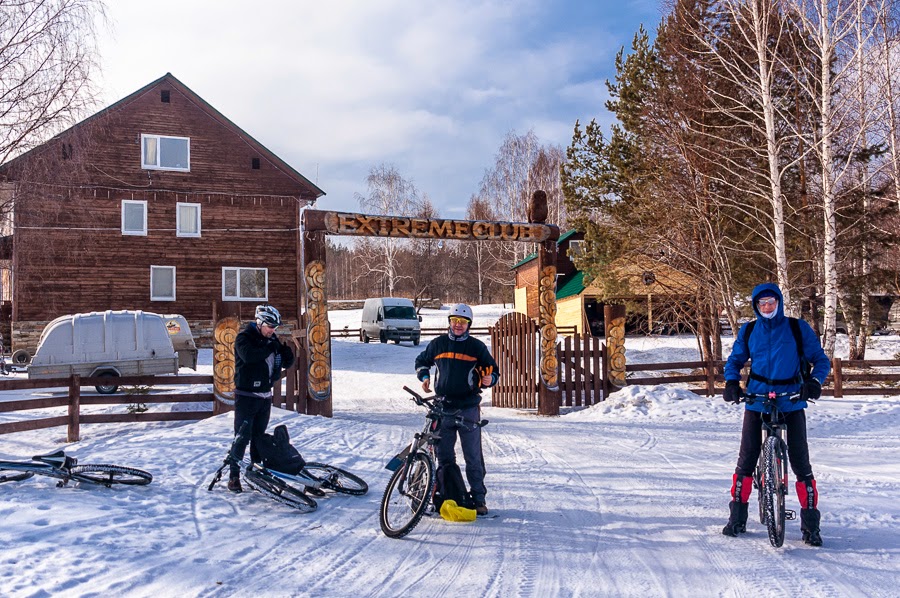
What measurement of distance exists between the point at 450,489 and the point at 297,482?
158 centimetres

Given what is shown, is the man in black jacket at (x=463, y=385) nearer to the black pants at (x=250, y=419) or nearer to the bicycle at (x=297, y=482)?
the bicycle at (x=297, y=482)

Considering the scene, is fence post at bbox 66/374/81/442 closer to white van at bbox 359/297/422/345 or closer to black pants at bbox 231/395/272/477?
black pants at bbox 231/395/272/477

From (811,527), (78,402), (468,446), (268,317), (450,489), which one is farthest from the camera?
(78,402)

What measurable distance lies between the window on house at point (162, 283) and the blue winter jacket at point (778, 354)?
89.4 ft

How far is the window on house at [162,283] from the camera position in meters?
28.8

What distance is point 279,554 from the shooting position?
5020 millimetres

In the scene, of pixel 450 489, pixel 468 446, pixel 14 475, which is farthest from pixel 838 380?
pixel 14 475

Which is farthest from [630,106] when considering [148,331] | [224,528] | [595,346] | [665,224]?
[224,528]

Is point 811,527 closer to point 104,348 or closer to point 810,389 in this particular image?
point 810,389

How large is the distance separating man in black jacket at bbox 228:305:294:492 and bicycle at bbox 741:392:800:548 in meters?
4.26

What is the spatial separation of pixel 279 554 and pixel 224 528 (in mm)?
852

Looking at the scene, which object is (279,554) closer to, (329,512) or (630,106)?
(329,512)

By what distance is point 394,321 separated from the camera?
1351 inches

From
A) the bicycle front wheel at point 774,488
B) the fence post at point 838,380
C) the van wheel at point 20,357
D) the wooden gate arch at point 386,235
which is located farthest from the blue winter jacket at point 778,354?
the van wheel at point 20,357
